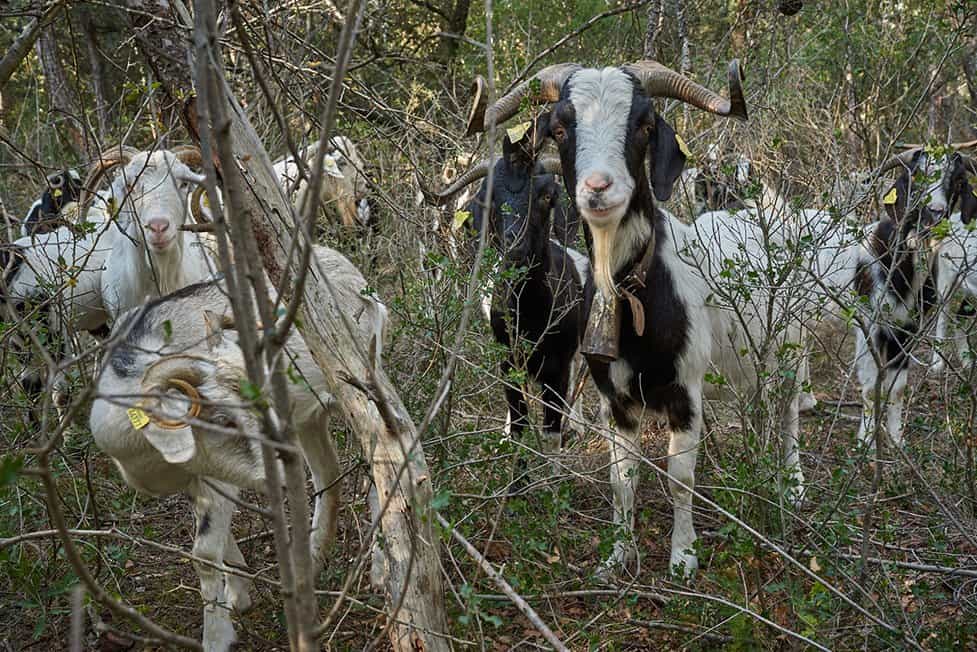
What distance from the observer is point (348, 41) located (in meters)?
1.93

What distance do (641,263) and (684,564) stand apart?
133 cm

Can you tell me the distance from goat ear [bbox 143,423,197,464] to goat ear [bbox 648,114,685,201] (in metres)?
2.28

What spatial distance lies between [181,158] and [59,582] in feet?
9.45

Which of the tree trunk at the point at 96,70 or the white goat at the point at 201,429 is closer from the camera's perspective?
the white goat at the point at 201,429

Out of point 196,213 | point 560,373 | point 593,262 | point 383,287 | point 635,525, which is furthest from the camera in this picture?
point 383,287

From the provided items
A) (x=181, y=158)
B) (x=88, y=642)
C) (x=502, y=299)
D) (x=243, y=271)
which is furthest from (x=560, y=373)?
(x=243, y=271)

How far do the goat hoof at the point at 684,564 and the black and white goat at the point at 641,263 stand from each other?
10 millimetres

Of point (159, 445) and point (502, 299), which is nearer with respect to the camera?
point (159, 445)

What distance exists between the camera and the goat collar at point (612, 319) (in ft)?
14.5

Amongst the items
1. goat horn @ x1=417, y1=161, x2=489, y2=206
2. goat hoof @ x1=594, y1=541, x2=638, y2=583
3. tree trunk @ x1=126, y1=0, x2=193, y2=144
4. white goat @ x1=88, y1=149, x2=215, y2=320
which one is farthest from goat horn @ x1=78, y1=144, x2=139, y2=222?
goat hoof @ x1=594, y1=541, x2=638, y2=583

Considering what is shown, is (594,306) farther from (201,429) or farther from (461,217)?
(201,429)

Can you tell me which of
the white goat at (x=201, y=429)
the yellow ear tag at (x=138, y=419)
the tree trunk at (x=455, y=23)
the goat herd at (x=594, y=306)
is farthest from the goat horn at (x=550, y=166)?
the tree trunk at (x=455, y=23)

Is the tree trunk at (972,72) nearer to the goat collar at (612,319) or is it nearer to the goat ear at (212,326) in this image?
the goat collar at (612,319)

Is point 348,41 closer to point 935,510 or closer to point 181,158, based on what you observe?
point 935,510
